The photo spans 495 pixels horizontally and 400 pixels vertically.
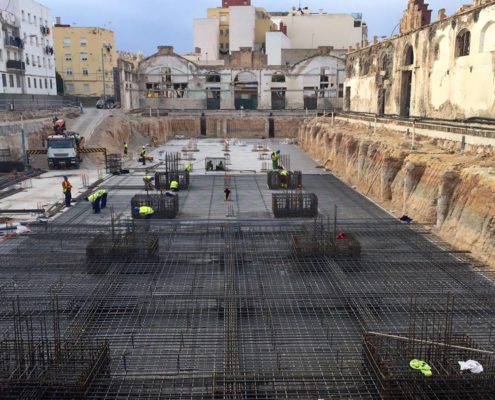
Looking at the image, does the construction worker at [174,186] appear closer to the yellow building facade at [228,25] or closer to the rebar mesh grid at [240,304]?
the rebar mesh grid at [240,304]

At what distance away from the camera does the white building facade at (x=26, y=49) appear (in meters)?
40.2

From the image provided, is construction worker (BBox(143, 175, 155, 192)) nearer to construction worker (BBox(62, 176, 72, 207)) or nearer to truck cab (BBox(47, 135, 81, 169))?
construction worker (BBox(62, 176, 72, 207))

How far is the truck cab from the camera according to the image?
26000 millimetres

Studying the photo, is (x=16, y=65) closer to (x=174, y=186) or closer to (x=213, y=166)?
(x=213, y=166)

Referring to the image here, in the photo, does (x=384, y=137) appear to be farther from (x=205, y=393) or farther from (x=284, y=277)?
(x=205, y=393)

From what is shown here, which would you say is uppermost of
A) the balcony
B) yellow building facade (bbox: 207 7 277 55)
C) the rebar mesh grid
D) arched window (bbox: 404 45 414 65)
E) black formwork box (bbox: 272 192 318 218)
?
yellow building facade (bbox: 207 7 277 55)

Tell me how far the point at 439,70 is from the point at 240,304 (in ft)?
70.4

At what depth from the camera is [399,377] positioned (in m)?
6.25

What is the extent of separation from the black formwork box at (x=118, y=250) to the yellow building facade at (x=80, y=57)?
48980 mm

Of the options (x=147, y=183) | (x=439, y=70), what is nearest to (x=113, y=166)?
(x=147, y=183)

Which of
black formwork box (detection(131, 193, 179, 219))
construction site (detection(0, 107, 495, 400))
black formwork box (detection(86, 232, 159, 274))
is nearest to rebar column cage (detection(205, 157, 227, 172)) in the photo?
construction site (detection(0, 107, 495, 400))

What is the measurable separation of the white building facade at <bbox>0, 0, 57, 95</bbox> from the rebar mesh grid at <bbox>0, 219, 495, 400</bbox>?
3215cm

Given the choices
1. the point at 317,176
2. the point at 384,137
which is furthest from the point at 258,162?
the point at 384,137

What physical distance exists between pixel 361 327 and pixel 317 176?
16.9 m
